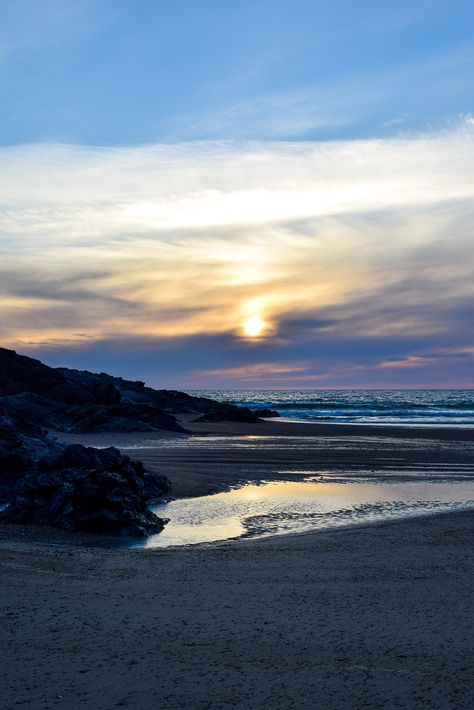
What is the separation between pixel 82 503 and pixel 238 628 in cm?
680

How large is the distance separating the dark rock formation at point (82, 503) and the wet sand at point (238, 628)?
1984mm

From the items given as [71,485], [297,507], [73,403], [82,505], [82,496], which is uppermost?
[73,403]

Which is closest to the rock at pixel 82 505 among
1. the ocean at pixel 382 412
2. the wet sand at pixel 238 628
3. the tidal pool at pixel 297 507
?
the tidal pool at pixel 297 507

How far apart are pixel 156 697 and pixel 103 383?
52589mm

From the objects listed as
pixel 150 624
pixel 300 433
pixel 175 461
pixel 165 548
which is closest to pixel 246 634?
pixel 150 624

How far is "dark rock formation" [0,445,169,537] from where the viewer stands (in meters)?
12.6

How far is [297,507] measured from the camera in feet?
51.6

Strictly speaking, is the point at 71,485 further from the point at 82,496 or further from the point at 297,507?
the point at 297,507

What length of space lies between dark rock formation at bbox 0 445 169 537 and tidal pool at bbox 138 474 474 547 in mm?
628

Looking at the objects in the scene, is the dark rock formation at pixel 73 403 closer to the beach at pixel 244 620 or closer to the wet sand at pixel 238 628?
the beach at pixel 244 620

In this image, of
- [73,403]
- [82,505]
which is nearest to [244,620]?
[82,505]

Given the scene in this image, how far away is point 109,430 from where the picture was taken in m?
41.5

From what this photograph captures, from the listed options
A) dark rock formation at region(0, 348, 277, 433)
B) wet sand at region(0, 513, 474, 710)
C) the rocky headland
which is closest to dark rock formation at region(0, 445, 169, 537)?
the rocky headland

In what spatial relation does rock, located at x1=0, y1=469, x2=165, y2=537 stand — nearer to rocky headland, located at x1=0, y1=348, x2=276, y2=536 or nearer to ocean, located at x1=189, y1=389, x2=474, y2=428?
rocky headland, located at x1=0, y1=348, x2=276, y2=536
